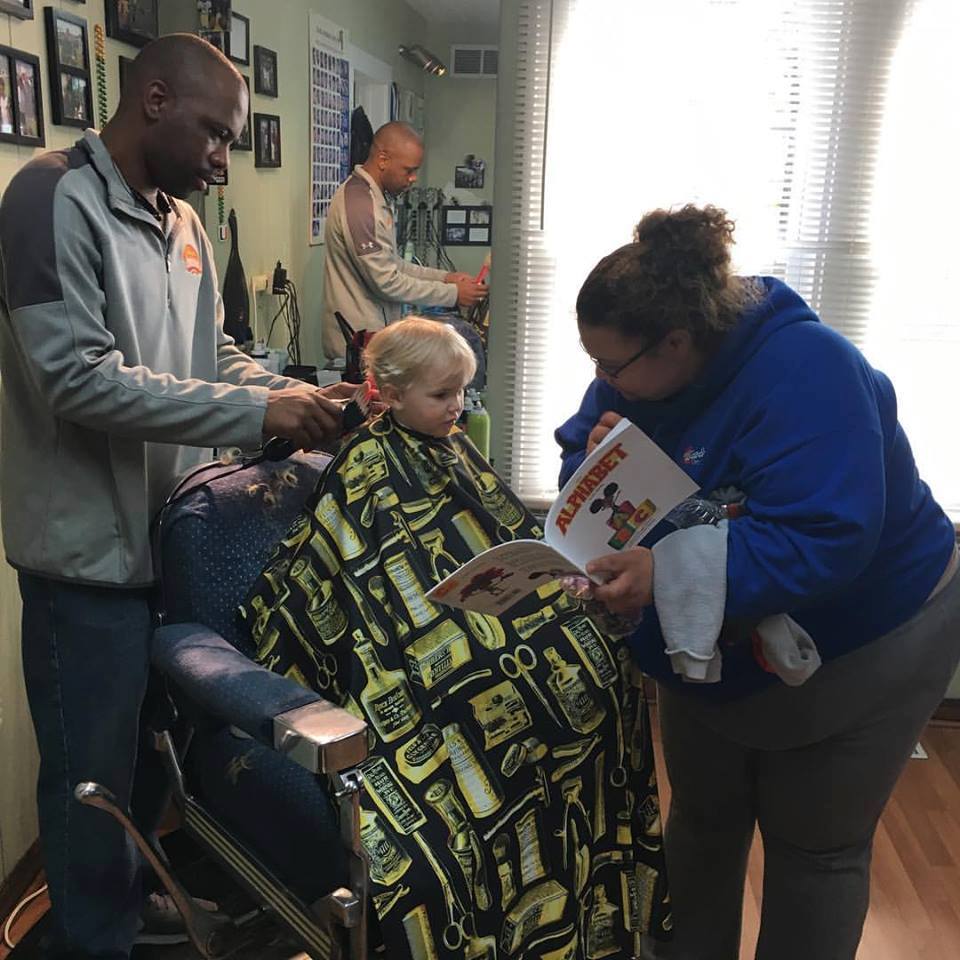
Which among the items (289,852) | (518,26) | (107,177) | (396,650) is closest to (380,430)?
A: (396,650)

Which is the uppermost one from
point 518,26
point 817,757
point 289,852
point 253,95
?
point 518,26

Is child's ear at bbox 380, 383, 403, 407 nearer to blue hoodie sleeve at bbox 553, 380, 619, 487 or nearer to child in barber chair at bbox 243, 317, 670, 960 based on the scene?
child in barber chair at bbox 243, 317, 670, 960

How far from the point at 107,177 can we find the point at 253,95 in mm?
948

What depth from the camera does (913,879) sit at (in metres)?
2.06

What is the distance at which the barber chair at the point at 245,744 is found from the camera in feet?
3.83

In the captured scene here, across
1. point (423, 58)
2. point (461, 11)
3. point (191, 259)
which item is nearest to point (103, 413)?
point (191, 259)

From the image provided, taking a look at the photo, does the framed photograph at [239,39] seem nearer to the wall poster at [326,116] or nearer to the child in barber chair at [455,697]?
the wall poster at [326,116]

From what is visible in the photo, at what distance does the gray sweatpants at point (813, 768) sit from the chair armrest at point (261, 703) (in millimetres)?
552

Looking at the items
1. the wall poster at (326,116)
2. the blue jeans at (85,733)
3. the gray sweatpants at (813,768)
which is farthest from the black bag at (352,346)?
the gray sweatpants at (813,768)

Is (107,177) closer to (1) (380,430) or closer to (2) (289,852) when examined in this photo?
(1) (380,430)

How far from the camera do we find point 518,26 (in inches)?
90.7

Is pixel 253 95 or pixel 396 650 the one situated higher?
pixel 253 95

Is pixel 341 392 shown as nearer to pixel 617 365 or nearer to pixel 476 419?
pixel 617 365

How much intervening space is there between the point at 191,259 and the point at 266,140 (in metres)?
0.84
